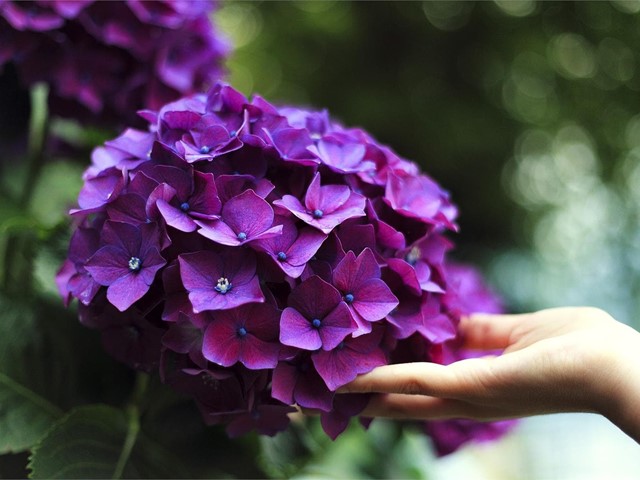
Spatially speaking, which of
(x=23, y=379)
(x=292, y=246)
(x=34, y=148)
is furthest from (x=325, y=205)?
(x=34, y=148)

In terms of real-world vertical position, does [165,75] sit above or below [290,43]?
above

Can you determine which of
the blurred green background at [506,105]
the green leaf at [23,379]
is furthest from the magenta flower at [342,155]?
the blurred green background at [506,105]

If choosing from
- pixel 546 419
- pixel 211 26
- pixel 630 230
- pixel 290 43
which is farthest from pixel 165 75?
pixel 290 43

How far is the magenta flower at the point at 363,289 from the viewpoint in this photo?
1.54 feet

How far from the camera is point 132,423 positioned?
24.7 inches

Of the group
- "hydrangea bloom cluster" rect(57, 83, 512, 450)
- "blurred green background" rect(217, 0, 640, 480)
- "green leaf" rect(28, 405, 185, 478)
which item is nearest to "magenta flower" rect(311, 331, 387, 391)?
"hydrangea bloom cluster" rect(57, 83, 512, 450)

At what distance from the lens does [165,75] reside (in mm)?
709

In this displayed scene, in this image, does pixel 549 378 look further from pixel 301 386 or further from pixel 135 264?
pixel 135 264

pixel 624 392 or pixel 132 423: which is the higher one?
pixel 624 392

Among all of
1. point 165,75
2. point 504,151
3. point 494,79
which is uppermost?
point 165,75

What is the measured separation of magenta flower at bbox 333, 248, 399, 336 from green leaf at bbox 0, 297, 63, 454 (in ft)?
1.04

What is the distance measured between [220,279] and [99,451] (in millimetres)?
226

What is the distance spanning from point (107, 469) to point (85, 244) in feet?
0.62

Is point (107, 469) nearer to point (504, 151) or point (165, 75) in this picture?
point (165, 75)
